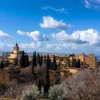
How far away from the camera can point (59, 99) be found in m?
25.3

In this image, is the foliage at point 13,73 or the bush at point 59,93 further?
the foliage at point 13,73

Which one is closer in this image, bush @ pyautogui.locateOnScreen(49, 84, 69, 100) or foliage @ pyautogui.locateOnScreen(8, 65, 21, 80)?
bush @ pyautogui.locateOnScreen(49, 84, 69, 100)

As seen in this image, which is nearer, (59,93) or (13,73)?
(59,93)

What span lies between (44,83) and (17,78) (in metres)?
8.90

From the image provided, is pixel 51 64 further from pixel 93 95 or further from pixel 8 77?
pixel 93 95

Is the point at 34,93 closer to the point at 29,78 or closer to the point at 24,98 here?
the point at 24,98

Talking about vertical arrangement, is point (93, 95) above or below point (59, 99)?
above

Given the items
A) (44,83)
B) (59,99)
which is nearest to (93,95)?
(59,99)

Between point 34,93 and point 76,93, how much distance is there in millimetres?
7171

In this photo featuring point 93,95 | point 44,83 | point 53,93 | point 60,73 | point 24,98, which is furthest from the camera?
point 60,73

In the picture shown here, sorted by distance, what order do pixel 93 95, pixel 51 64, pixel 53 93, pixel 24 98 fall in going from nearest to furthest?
pixel 93 95 < pixel 24 98 < pixel 53 93 < pixel 51 64

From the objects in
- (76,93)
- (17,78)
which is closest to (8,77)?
(17,78)

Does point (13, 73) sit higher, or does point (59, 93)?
point (13, 73)

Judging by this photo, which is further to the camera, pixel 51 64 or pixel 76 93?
pixel 51 64
